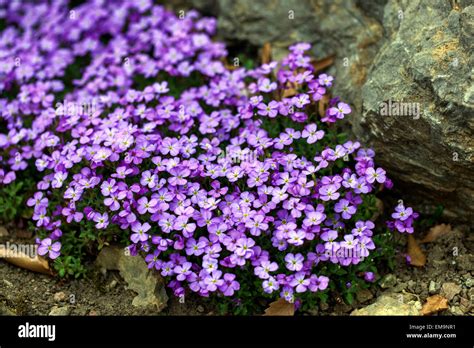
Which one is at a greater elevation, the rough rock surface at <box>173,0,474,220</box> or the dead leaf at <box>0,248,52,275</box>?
the rough rock surface at <box>173,0,474,220</box>

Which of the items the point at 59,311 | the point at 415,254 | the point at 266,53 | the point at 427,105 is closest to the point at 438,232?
the point at 415,254

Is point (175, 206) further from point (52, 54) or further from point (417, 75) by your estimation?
point (52, 54)

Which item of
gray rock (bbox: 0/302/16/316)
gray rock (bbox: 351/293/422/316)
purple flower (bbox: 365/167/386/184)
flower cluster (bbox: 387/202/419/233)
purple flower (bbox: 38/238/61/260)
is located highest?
purple flower (bbox: 365/167/386/184)

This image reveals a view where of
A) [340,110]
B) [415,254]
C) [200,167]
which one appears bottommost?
[415,254]

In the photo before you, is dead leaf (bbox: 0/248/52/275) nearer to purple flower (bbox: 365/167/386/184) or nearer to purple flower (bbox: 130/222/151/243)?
purple flower (bbox: 130/222/151/243)

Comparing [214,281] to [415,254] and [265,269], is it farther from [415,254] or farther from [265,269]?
[415,254]

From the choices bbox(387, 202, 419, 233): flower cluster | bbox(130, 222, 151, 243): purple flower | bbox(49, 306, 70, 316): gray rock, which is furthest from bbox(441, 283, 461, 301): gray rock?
bbox(49, 306, 70, 316): gray rock

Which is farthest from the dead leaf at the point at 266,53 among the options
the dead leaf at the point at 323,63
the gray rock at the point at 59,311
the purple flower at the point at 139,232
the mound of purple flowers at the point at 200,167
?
the gray rock at the point at 59,311
